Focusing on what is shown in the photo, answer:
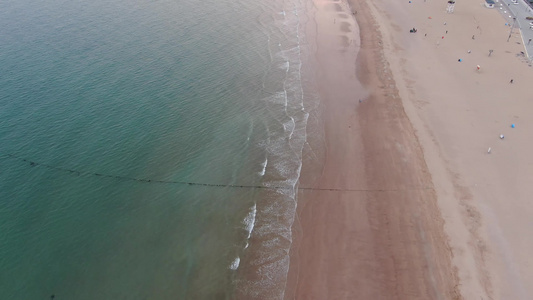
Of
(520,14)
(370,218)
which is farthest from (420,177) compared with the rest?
(520,14)

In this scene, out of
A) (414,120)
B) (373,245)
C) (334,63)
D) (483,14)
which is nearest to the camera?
(373,245)

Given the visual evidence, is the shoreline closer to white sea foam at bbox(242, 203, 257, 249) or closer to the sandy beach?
the sandy beach

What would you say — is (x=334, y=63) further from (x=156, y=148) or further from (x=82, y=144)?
(x=82, y=144)

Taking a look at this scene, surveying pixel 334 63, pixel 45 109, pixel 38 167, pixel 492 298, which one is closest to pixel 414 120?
pixel 334 63

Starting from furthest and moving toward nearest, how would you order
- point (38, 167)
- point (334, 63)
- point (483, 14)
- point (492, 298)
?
point (483, 14) < point (334, 63) < point (38, 167) < point (492, 298)

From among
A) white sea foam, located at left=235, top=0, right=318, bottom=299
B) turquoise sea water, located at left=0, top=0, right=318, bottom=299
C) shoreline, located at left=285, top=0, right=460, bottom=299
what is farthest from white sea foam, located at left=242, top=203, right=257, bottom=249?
shoreline, located at left=285, top=0, right=460, bottom=299

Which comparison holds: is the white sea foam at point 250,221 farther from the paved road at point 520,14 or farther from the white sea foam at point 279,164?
the paved road at point 520,14

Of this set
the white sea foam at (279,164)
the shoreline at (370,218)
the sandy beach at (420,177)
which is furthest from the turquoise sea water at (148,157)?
the sandy beach at (420,177)
